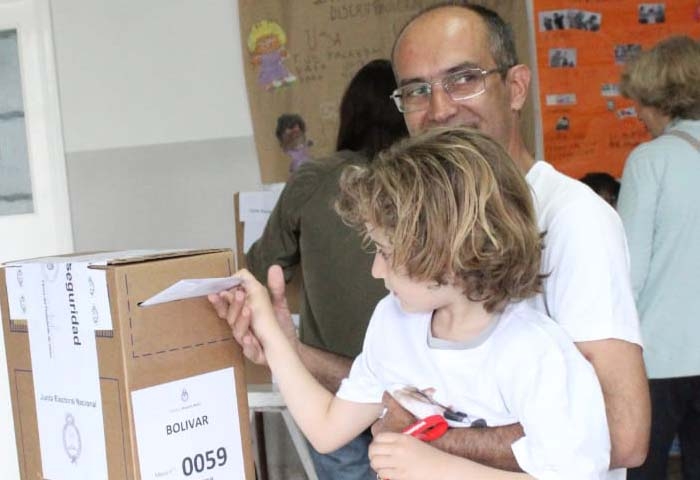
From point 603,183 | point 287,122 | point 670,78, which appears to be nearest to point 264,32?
point 287,122

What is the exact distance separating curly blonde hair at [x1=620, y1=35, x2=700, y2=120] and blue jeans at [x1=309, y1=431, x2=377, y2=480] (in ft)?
3.98

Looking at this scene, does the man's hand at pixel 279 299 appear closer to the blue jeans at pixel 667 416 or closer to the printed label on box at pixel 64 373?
the printed label on box at pixel 64 373

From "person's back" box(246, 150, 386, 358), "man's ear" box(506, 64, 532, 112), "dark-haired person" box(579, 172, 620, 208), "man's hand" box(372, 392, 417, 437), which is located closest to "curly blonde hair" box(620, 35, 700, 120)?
"dark-haired person" box(579, 172, 620, 208)

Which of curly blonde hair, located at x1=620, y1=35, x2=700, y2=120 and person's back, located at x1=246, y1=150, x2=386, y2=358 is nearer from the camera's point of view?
person's back, located at x1=246, y1=150, x2=386, y2=358

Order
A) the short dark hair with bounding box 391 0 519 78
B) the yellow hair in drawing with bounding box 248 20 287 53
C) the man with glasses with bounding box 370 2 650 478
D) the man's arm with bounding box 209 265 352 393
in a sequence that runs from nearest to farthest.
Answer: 1. the man with glasses with bounding box 370 2 650 478
2. the man's arm with bounding box 209 265 352 393
3. the short dark hair with bounding box 391 0 519 78
4. the yellow hair in drawing with bounding box 248 20 287 53

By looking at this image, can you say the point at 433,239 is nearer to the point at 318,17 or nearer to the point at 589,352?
the point at 589,352

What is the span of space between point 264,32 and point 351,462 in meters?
1.77

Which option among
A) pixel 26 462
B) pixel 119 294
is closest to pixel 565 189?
pixel 119 294

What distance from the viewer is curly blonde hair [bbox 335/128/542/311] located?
1.18m

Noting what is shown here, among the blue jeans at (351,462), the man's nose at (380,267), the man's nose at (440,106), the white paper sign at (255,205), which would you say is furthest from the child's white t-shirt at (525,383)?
the white paper sign at (255,205)

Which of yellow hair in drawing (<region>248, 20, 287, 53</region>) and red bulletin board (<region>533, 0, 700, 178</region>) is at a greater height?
yellow hair in drawing (<region>248, 20, 287, 53</region>)

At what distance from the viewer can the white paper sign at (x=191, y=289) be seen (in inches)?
49.2

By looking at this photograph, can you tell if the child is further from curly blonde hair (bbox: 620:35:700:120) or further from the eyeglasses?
curly blonde hair (bbox: 620:35:700:120)

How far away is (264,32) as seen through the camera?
3.30 metres
